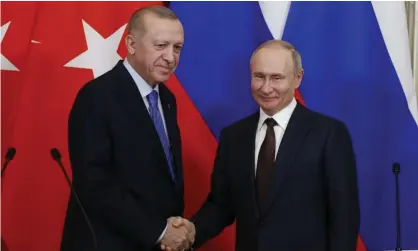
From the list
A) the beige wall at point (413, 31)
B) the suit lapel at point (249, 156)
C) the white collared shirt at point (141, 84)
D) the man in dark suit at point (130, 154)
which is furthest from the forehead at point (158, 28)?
the beige wall at point (413, 31)

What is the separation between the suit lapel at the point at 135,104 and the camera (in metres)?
1.60

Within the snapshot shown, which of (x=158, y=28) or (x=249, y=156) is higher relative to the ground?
(x=158, y=28)

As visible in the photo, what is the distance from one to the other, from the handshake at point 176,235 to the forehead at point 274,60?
1.61 ft

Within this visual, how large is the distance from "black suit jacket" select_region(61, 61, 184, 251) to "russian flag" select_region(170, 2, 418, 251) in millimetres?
546

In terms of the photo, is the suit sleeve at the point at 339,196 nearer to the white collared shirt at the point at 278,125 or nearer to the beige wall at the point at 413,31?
the white collared shirt at the point at 278,125

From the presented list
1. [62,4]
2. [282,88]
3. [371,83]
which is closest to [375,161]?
[371,83]

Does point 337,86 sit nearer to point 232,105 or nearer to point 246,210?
point 232,105

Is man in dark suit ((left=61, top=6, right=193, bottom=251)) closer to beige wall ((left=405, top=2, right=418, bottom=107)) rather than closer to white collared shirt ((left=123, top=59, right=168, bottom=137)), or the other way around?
white collared shirt ((left=123, top=59, right=168, bottom=137))

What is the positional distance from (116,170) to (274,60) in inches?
21.1

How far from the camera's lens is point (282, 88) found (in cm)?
165

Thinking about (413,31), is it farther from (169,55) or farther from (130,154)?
(130,154)

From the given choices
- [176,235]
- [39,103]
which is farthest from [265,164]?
[39,103]

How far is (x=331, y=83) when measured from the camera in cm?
213

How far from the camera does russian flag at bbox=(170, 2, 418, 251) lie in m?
2.11
